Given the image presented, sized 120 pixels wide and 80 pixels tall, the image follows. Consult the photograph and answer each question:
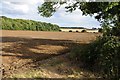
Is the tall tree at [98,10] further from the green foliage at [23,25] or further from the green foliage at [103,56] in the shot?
the green foliage at [23,25]

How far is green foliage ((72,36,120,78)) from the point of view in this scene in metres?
12.4

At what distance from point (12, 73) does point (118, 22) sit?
6137mm

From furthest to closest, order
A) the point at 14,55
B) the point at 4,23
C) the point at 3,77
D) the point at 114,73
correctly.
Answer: the point at 4,23
the point at 14,55
the point at 114,73
the point at 3,77

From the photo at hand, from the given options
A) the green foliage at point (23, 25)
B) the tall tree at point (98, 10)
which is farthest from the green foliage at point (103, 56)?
the green foliage at point (23, 25)

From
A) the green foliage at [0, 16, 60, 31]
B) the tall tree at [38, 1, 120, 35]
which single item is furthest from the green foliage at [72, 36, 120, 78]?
the green foliage at [0, 16, 60, 31]

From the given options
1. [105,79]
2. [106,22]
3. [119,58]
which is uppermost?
[106,22]

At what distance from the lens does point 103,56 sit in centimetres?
1284

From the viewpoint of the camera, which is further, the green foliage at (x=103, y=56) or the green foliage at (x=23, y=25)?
the green foliage at (x=23, y=25)

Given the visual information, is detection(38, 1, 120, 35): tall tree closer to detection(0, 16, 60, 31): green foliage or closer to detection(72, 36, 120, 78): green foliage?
detection(72, 36, 120, 78): green foliage

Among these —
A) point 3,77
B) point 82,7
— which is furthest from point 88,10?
point 3,77

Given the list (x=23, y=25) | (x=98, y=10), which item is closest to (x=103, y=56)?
(x=98, y=10)

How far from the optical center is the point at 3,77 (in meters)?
11.0

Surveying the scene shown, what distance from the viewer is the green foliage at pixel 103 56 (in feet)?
40.8

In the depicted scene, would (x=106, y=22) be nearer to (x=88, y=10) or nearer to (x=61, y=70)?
(x=88, y=10)
